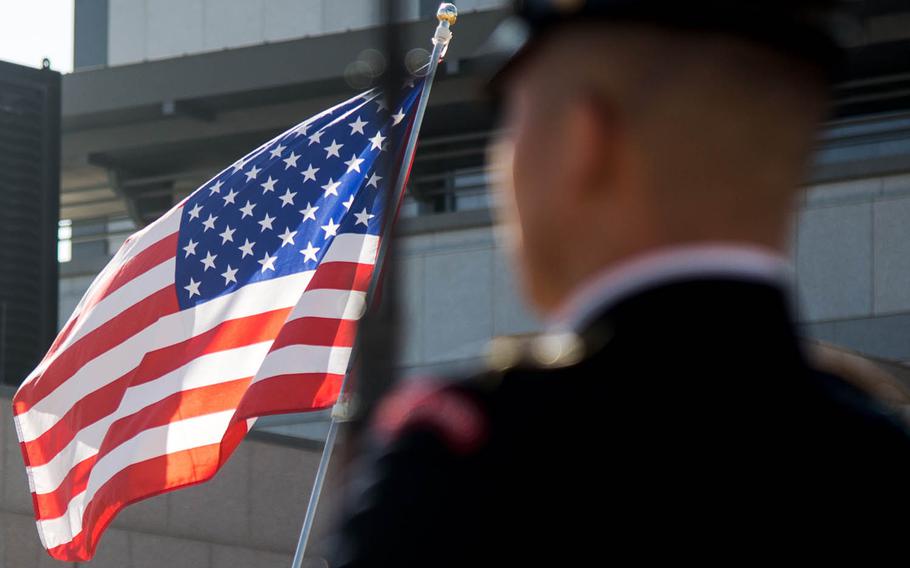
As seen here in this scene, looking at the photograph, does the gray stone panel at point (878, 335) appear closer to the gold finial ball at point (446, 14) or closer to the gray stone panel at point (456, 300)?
the gray stone panel at point (456, 300)

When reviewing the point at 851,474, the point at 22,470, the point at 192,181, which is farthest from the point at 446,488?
the point at 192,181

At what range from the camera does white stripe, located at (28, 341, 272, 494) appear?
26.3 ft

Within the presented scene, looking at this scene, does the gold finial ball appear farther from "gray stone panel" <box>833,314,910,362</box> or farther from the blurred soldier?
the blurred soldier

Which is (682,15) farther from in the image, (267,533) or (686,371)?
(267,533)

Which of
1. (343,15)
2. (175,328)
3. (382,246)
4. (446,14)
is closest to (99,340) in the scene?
(175,328)

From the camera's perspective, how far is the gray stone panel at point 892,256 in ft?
49.1

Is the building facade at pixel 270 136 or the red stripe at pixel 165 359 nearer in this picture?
the red stripe at pixel 165 359

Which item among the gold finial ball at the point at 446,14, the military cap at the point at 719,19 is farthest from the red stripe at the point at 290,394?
the military cap at the point at 719,19

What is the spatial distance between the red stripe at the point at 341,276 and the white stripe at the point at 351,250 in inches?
1.1

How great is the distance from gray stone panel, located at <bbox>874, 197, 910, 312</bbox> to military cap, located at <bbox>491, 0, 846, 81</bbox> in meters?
13.8

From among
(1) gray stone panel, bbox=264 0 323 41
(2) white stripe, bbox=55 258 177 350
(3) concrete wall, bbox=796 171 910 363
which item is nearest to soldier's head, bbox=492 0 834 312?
(2) white stripe, bbox=55 258 177 350

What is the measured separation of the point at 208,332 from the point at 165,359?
0.23 meters

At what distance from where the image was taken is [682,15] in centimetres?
150

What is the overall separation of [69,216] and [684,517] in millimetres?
19618
